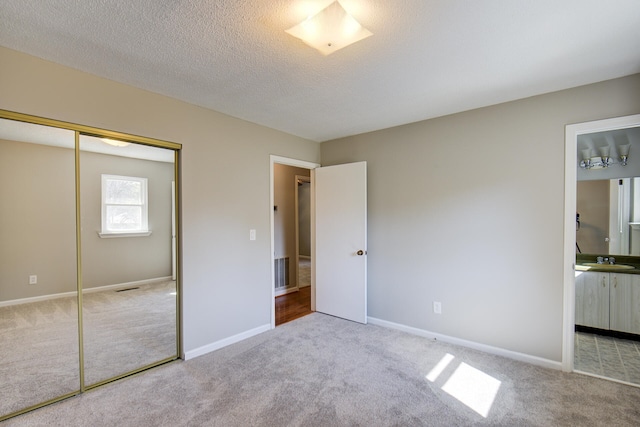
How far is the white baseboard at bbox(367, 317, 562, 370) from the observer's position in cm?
257

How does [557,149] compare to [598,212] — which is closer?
[557,149]

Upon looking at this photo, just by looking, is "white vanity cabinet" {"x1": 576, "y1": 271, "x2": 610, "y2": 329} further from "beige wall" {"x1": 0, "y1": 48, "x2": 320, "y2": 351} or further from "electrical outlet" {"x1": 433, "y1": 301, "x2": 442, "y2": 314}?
"beige wall" {"x1": 0, "y1": 48, "x2": 320, "y2": 351}

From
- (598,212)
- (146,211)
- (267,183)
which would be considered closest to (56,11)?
(146,211)

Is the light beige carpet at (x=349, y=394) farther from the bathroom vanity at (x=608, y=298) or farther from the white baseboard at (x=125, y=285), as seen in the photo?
the bathroom vanity at (x=608, y=298)

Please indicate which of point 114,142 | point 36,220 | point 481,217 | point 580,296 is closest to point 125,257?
point 36,220

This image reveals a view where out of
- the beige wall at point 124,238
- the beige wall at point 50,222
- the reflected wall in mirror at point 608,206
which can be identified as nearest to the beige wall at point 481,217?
the reflected wall in mirror at point 608,206

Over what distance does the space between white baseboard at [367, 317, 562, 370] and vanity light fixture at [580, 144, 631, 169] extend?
7.33 feet

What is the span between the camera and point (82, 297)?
2256mm

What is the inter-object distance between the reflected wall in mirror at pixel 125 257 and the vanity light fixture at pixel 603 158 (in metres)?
4.47

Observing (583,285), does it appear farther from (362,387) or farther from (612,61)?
(362,387)

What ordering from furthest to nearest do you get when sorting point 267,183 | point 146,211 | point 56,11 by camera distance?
point 267,183 → point 146,211 → point 56,11

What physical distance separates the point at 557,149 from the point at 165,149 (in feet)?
11.6

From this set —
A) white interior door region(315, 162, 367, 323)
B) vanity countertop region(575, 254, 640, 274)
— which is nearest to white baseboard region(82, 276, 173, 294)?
white interior door region(315, 162, 367, 323)

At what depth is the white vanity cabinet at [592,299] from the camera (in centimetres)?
314
